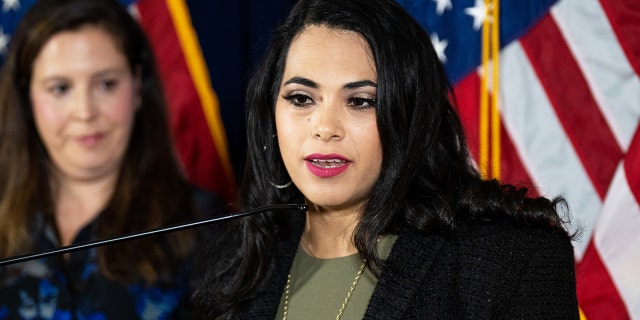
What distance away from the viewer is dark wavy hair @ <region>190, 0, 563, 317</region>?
4.87ft

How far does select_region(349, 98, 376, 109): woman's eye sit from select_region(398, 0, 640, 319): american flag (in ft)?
2.22

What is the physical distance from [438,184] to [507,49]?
0.70 metres

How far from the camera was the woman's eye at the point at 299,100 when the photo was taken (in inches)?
60.3

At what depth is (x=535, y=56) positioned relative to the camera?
2.12 m

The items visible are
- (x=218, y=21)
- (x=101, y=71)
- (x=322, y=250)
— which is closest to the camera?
(x=322, y=250)

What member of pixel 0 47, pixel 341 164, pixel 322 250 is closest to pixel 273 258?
pixel 322 250

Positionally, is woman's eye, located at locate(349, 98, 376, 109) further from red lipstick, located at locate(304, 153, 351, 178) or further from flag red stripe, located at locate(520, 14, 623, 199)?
flag red stripe, located at locate(520, 14, 623, 199)

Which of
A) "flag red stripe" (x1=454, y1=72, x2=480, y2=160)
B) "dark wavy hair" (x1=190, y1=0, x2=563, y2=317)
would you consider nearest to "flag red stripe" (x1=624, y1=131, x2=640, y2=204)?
"flag red stripe" (x1=454, y1=72, x2=480, y2=160)

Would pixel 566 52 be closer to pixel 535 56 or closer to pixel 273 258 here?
pixel 535 56

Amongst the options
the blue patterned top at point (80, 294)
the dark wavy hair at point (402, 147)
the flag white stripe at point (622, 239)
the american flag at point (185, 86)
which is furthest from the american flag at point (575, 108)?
the blue patterned top at point (80, 294)

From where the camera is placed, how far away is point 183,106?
253 centimetres

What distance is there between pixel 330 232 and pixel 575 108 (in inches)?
29.2

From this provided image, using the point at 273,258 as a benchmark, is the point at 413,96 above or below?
above

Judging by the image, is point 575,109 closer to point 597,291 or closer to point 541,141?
point 541,141
